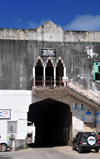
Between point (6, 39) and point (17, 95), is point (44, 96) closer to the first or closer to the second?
point (17, 95)

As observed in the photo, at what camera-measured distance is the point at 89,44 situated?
101ft

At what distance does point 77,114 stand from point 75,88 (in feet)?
9.59

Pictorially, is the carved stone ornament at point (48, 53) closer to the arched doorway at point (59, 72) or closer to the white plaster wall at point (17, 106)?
the arched doorway at point (59, 72)

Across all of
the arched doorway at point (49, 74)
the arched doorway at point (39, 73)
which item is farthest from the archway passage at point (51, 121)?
the arched doorway at point (39, 73)

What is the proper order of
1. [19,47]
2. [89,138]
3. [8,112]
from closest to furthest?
[89,138], [8,112], [19,47]

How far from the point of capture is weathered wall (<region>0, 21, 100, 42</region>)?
2986 centimetres

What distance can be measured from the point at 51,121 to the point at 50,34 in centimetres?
1853

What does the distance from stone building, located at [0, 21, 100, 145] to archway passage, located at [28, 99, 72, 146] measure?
1.50 m

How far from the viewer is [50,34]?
30.4 metres

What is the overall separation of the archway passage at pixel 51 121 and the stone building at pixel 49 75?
150cm

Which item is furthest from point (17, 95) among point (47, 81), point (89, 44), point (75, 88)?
point (89, 44)

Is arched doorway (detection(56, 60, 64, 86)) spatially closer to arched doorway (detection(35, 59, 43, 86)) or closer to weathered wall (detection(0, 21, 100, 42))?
arched doorway (detection(35, 59, 43, 86))

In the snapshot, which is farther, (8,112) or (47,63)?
(47,63)

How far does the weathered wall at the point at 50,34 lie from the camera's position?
2986 centimetres
